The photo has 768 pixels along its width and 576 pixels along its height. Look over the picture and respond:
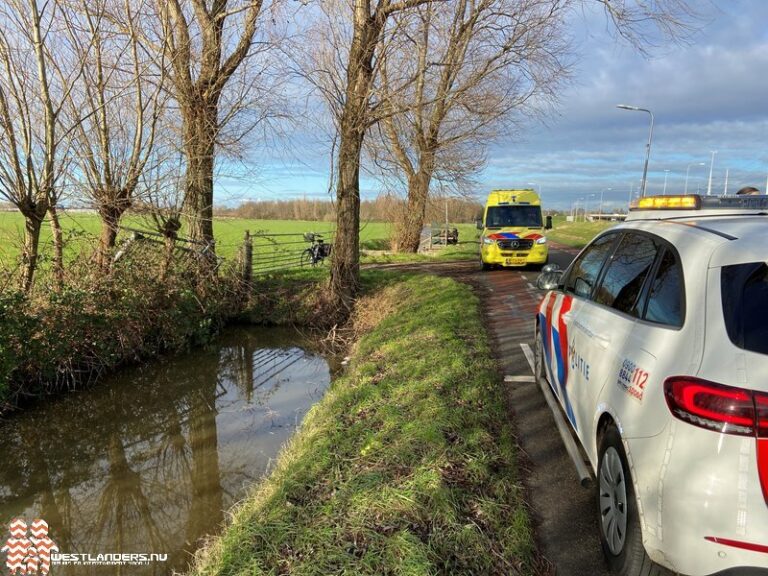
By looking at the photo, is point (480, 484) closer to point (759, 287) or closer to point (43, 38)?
point (759, 287)

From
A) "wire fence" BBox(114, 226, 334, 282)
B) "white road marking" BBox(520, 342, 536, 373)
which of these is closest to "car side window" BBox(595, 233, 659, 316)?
"white road marking" BBox(520, 342, 536, 373)

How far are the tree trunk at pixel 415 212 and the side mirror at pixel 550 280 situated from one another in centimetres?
1107

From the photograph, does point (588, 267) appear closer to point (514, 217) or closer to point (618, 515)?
point (618, 515)

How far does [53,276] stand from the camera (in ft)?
24.1

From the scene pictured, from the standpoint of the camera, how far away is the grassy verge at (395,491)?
264cm

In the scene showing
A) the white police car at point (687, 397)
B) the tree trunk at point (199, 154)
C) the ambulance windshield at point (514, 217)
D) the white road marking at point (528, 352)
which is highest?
the tree trunk at point (199, 154)

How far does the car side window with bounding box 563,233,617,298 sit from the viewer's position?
364 cm

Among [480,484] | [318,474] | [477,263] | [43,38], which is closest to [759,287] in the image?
[480,484]

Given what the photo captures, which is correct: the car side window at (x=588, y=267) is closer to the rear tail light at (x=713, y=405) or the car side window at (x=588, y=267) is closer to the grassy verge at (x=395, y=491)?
the grassy verge at (x=395, y=491)

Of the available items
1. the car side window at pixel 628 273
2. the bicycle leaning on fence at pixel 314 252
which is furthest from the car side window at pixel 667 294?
the bicycle leaning on fence at pixel 314 252

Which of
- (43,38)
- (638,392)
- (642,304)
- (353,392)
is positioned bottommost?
(353,392)

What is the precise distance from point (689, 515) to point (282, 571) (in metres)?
2.00

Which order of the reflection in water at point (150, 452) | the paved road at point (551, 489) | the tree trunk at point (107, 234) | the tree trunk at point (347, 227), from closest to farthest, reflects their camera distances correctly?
the paved road at point (551, 489) → the reflection in water at point (150, 452) → the tree trunk at point (107, 234) → the tree trunk at point (347, 227)

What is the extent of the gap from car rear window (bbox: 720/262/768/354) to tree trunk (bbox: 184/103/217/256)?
8.45 meters
